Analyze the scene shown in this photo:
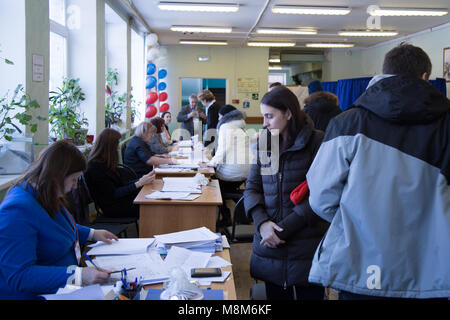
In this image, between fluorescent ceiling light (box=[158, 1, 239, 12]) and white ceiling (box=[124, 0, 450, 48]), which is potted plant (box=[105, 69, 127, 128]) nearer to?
white ceiling (box=[124, 0, 450, 48])

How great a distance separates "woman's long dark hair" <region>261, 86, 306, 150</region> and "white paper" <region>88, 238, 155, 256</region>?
2.86ft

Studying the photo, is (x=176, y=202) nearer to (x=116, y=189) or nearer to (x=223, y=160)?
(x=116, y=189)

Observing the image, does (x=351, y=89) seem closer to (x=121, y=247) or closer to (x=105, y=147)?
(x=105, y=147)

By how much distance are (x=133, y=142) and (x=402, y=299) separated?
161 inches

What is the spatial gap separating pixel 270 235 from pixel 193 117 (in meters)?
6.84

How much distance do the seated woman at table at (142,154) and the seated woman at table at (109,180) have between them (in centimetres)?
106

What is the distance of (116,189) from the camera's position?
3.80 metres

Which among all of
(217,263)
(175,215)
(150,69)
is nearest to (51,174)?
(217,263)

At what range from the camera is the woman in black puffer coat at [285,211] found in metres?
2.07

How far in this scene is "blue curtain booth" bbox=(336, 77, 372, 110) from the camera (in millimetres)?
10078

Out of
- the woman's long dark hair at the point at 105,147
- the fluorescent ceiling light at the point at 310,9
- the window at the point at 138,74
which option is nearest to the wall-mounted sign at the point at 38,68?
the woman's long dark hair at the point at 105,147

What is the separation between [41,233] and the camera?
5.56ft

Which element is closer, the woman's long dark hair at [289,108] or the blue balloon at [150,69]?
the woman's long dark hair at [289,108]

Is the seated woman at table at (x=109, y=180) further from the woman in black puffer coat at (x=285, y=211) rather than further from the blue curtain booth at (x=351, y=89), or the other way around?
the blue curtain booth at (x=351, y=89)
